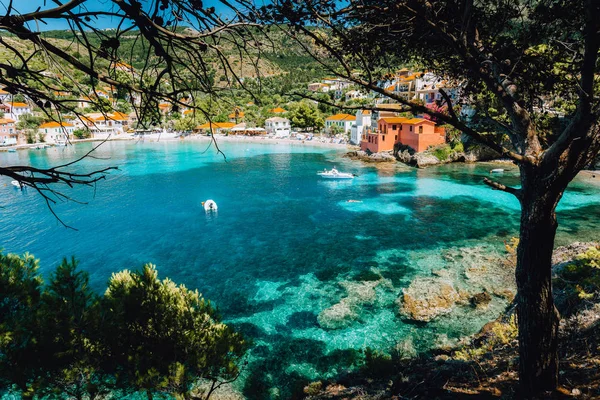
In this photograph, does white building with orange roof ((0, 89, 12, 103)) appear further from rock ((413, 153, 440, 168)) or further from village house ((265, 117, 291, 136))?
village house ((265, 117, 291, 136))

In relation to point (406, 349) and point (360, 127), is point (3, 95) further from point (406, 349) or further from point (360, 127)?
point (406, 349)

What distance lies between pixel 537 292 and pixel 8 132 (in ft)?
319

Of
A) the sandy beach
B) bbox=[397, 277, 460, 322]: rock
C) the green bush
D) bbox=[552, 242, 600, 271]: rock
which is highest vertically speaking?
the sandy beach

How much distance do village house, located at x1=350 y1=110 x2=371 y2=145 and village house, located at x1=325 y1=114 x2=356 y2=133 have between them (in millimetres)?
6582

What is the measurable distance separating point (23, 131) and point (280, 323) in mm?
88948

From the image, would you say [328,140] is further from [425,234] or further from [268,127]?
[425,234]

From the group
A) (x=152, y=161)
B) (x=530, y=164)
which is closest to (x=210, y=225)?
(x=530, y=164)

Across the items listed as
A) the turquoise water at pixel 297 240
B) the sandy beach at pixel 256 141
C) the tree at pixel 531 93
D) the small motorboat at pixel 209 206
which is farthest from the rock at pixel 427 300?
the sandy beach at pixel 256 141

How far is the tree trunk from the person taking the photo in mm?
3818

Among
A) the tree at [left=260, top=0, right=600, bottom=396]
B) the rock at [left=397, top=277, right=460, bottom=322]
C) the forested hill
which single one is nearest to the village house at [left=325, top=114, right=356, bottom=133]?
the rock at [left=397, top=277, right=460, bottom=322]

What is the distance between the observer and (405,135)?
5231cm

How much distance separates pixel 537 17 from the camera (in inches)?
203

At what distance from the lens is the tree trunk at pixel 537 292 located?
3.82 meters

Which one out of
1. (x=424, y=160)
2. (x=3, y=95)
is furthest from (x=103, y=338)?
(x=3, y=95)
